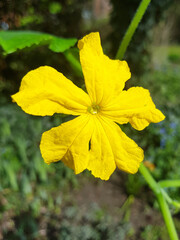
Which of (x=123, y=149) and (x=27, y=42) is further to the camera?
(x=27, y=42)

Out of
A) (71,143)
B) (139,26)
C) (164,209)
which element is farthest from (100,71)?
(139,26)

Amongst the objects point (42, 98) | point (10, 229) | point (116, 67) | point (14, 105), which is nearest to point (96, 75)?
point (116, 67)

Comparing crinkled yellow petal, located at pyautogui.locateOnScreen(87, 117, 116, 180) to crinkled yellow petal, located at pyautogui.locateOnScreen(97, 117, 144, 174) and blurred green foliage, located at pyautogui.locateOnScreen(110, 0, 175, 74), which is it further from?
blurred green foliage, located at pyautogui.locateOnScreen(110, 0, 175, 74)

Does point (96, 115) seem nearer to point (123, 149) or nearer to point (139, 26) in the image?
point (123, 149)

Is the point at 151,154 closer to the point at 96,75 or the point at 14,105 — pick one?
the point at 14,105

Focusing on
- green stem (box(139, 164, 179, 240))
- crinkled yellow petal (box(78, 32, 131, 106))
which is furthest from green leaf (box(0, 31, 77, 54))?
green stem (box(139, 164, 179, 240))

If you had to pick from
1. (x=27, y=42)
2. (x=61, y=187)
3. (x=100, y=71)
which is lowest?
(x=61, y=187)
